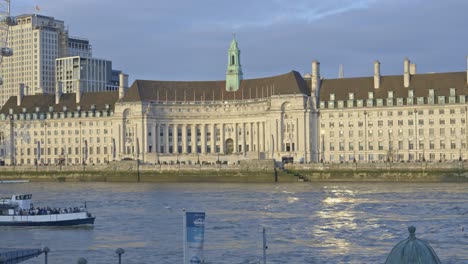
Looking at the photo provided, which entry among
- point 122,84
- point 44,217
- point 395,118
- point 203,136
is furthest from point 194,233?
point 122,84

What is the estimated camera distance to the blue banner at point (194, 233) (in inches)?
810

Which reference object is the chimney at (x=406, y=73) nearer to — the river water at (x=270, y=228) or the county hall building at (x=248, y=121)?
the county hall building at (x=248, y=121)

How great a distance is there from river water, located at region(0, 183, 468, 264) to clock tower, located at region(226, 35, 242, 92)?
6578 cm

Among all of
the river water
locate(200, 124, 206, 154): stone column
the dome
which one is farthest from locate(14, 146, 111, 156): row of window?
the dome

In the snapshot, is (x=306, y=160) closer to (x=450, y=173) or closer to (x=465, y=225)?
(x=450, y=173)

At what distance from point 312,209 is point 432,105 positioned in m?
62.7

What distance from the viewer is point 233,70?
14412 cm

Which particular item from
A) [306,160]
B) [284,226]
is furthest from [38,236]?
[306,160]

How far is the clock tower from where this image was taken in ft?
468

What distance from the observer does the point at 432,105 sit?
118m

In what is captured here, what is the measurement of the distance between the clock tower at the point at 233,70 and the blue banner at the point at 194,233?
120840mm

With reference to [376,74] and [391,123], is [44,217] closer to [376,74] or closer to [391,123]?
[391,123]

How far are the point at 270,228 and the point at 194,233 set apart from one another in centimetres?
2821

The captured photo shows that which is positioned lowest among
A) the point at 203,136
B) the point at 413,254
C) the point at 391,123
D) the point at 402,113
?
the point at 413,254
